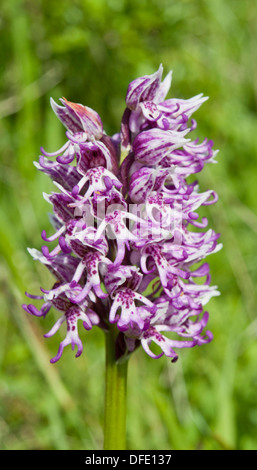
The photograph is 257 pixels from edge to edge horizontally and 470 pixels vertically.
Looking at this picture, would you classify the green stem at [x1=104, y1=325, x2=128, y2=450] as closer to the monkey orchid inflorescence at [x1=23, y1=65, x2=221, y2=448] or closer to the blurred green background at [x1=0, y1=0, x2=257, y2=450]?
the monkey orchid inflorescence at [x1=23, y1=65, x2=221, y2=448]

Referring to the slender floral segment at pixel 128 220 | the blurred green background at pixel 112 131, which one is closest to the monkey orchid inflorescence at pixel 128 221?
the slender floral segment at pixel 128 220

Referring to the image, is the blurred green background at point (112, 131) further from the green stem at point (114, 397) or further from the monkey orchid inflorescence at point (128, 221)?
the monkey orchid inflorescence at point (128, 221)

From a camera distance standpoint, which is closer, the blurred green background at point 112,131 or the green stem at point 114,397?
the green stem at point 114,397

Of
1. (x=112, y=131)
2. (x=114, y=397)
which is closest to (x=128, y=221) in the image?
(x=114, y=397)

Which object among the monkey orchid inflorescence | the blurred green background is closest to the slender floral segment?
the monkey orchid inflorescence

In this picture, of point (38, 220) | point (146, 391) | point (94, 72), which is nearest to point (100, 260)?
point (146, 391)

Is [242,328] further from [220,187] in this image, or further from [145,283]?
[145,283]
